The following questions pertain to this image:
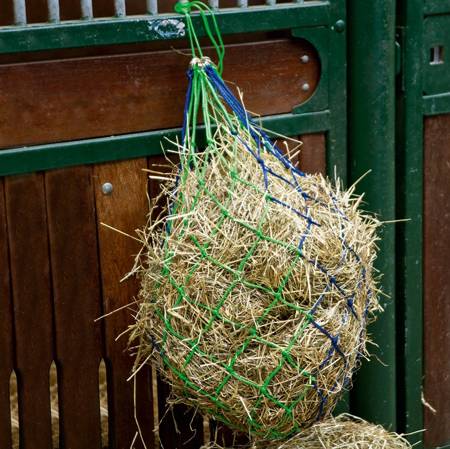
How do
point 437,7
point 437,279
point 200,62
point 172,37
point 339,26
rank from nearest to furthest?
1. point 200,62
2. point 172,37
3. point 339,26
4. point 437,7
5. point 437,279

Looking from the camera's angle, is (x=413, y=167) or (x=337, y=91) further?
(x=413, y=167)

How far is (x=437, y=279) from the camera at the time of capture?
11.4 ft

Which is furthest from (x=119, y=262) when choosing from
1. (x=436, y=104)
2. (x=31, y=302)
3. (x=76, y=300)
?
(x=436, y=104)

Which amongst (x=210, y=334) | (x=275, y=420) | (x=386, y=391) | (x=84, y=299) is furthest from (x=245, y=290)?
(x=386, y=391)

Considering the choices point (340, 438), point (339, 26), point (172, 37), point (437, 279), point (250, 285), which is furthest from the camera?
point (437, 279)

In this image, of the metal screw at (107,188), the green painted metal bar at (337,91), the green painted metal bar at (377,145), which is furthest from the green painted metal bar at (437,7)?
the metal screw at (107,188)

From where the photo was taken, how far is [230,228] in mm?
2514

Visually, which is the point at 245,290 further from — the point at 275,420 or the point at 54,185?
the point at 54,185

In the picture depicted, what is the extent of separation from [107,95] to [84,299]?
532mm

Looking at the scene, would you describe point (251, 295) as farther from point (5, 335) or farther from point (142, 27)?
point (142, 27)

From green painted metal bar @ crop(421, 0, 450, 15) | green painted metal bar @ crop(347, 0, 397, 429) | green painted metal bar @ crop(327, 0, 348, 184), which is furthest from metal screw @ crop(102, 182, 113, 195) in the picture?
green painted metal bar @ crop(421, 0, 450, 15)

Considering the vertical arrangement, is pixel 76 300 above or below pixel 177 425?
above

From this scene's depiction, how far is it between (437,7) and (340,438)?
1.31 meters

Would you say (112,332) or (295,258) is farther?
(112,332)
